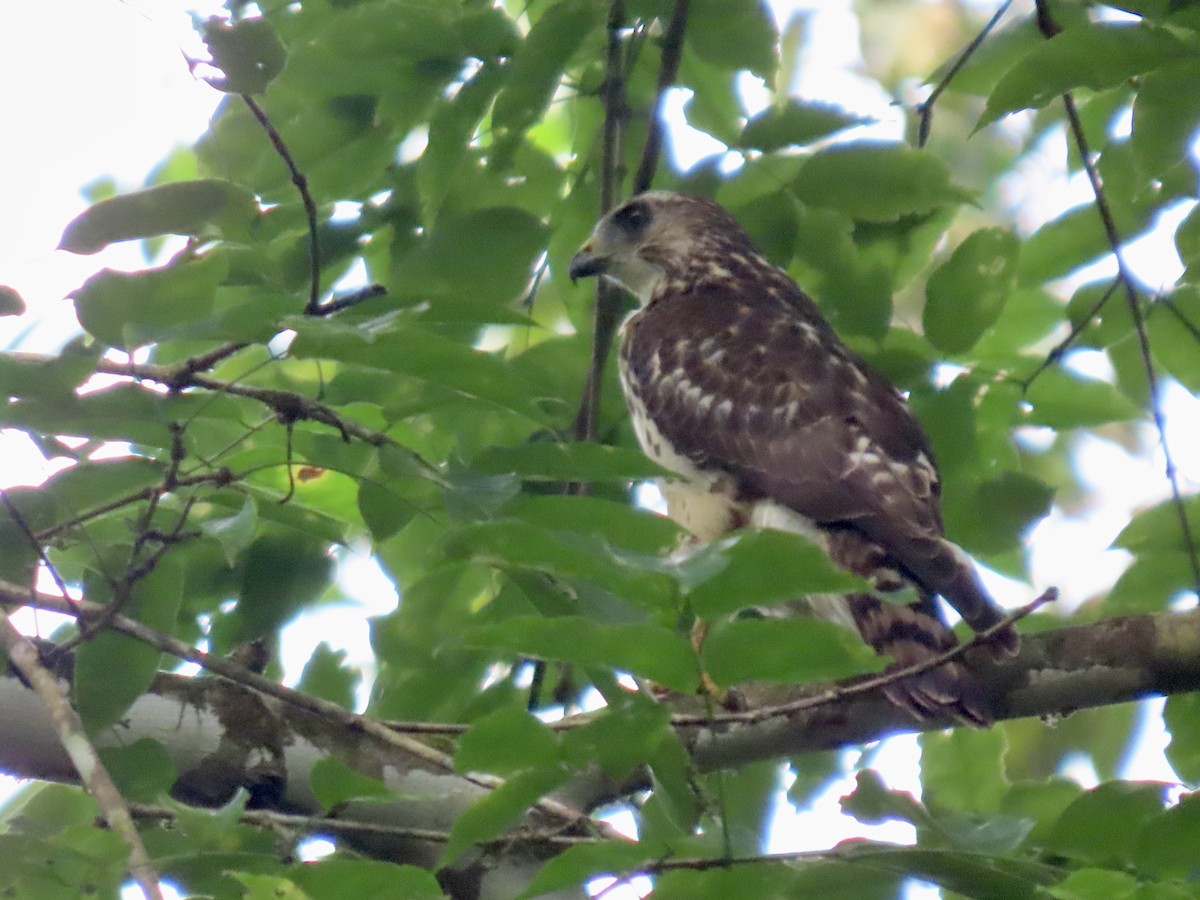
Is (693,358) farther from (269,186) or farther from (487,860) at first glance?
(487,860)

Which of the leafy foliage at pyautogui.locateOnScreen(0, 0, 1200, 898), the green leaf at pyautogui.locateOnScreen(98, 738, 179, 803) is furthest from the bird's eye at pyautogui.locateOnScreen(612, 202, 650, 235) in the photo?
the green leaf at pyautogui.locateOnScreen(98, 738, 179, 803)

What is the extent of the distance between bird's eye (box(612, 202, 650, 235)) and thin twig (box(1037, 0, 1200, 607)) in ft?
5.04

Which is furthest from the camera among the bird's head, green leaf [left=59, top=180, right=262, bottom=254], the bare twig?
the bird's head

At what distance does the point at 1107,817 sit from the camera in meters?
2.28

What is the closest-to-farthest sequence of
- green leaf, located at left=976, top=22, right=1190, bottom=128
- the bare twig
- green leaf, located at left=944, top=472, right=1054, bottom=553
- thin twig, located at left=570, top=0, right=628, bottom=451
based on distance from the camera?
green leaf, located at left=976, top=22, right=1190, bottom=128 → green leaf, located at left=944, top=472, right=1054, bottom=553 → the bare twig → thin twig, located at left=570, top=0, right=628, bottom=451

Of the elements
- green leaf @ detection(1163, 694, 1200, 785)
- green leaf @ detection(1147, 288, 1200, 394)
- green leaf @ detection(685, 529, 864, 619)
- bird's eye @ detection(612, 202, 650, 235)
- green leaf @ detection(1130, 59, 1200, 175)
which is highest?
bird's eye @ detection(612, 202, 650, 235)

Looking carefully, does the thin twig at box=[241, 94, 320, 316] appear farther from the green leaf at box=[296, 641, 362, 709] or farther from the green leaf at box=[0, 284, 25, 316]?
the green leaf at box=[296, 641, 362, 709]

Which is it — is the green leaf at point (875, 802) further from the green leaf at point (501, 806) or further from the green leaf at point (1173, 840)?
the green leaf at point (501, 806)

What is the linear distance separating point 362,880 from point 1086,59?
158 cm

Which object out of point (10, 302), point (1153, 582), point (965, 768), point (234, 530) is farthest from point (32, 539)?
point (1153, 582)

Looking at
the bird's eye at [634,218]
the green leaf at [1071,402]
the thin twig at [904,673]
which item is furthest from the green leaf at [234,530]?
the bird's eye at [634,218]

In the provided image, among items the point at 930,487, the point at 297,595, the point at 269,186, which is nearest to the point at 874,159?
the point at 930,487

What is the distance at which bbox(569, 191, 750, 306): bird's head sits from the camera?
4738 mm

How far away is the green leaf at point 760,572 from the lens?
5.00 ft
